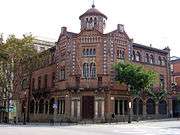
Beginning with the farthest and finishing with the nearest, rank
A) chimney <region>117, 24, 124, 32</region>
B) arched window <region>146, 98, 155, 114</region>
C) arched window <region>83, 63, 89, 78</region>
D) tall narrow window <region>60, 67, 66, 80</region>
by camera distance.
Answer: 1. arched window <region>146, 98, 155, 114</region>
2. tall narrow window <region>60, 67, 66, 80</region>
3. chimney <region>117, 24, 124, 32</region>
4. arched window <region>83, 63, 89, 78</region>

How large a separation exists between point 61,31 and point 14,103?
A: 68.6ft

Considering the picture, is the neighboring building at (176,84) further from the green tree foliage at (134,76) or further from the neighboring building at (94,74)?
the green tree foliage at (134,76)

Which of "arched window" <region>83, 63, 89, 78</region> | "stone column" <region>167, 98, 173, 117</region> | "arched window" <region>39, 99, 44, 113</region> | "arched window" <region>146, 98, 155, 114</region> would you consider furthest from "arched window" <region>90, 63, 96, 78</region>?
"stone column" <region>167, 98, 173, 117</region>

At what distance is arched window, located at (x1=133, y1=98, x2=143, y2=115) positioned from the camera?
5214 cm

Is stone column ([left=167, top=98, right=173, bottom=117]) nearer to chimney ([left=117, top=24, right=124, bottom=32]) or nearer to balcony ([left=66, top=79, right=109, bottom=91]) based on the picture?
balcony ([left=66, top=79, right=109, bottom=91])

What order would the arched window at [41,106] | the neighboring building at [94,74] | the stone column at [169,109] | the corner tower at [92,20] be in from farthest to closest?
1. the arched window at [41,106]
2. the stone column at [169,109]
3. the corner tower at [92,20]
4. the neighboring building at [94,74]

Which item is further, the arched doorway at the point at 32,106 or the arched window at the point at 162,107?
the arched doorway at the point at 32,106

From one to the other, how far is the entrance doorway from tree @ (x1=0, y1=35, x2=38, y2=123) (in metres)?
10.9

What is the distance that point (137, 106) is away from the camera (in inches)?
2051

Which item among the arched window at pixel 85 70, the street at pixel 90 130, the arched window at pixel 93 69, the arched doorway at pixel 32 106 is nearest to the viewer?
the street at pixel 90 130

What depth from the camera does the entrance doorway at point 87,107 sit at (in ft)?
158

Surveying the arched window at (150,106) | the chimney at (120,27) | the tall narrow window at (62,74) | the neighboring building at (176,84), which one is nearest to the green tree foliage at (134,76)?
the chimney at (120,27)

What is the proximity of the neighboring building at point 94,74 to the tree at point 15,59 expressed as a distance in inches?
203

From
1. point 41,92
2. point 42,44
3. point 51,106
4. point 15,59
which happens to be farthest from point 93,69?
point 42,44
